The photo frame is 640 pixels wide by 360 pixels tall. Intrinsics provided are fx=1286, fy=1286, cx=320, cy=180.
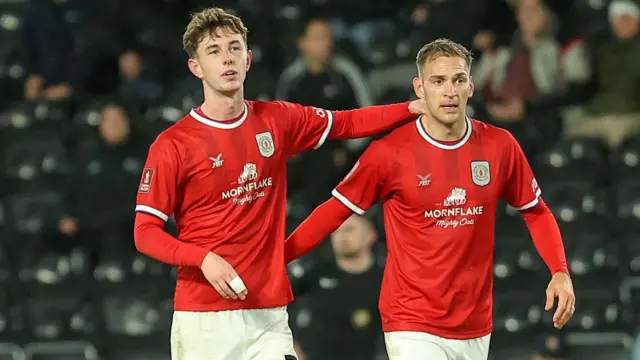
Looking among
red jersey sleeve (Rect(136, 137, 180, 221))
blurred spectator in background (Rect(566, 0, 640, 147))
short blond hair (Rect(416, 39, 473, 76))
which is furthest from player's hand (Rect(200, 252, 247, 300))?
blurred spectator in background (Rect(566, 0, 640, 147))

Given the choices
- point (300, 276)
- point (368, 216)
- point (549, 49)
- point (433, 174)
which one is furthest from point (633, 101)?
point (433, 174)

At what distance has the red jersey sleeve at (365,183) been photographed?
6.32m

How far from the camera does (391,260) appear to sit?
6.33 metres

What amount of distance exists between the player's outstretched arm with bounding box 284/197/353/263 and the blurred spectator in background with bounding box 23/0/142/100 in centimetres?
541

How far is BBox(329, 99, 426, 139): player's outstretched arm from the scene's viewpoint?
6.50 metres

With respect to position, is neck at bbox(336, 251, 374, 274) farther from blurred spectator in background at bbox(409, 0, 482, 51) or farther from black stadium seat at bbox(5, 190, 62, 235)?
blurred spectator in background at bbox(409, 0, 482, 51)

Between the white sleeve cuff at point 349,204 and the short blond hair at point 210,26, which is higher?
the short blond hair at point 210,26

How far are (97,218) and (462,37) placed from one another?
3543 mm

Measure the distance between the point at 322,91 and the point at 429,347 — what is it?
4.48m

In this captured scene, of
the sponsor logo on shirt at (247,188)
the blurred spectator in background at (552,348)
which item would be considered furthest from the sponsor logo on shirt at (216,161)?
the blurred spectator in background at (552,348)

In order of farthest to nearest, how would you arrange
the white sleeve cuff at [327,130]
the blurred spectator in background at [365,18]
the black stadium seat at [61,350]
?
the blurred spectator in background at [365,18] → the black stadium seat at [61,350] → the white sleeve cuff at [327,130]

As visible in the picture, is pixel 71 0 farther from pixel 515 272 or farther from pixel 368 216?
pixel 515 272

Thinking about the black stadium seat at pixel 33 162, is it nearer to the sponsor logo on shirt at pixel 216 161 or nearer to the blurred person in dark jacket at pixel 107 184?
the blurred person in dark jacket at pixel 107 184

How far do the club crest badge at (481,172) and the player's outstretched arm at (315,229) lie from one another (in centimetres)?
65
